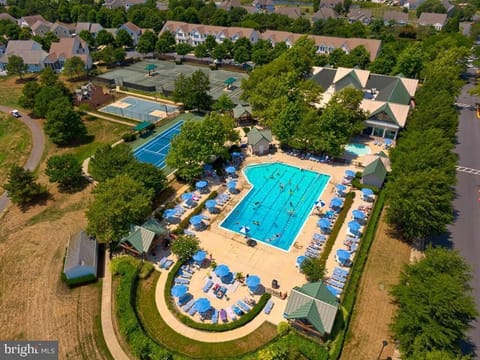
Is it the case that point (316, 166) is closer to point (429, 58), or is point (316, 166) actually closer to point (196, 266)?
point (196, 266)

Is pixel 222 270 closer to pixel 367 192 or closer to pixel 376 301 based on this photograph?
pixel 376 301

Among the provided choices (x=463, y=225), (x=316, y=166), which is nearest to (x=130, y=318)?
(x=316, y=166)

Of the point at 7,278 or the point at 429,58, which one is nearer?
the point at 7,278

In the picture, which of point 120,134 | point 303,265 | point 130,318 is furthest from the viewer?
point 120,134

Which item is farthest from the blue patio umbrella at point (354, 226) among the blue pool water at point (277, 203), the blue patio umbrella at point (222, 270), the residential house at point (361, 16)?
the residential house at point (361, 16)

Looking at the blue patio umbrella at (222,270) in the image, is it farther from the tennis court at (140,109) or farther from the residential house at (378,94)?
the tennis court at (140,109)

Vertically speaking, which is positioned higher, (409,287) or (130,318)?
(409,287)

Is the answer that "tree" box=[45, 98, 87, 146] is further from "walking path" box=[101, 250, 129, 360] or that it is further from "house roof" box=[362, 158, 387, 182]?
"house roof" box=[362, 158, 387, 182]

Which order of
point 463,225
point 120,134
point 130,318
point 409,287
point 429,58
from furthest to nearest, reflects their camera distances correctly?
point 429,58 → point 120,134 → point 463,225 → point 130,318 → point 409,287

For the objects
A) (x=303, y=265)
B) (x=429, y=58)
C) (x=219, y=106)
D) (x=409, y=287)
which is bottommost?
(x=303, y=265)
